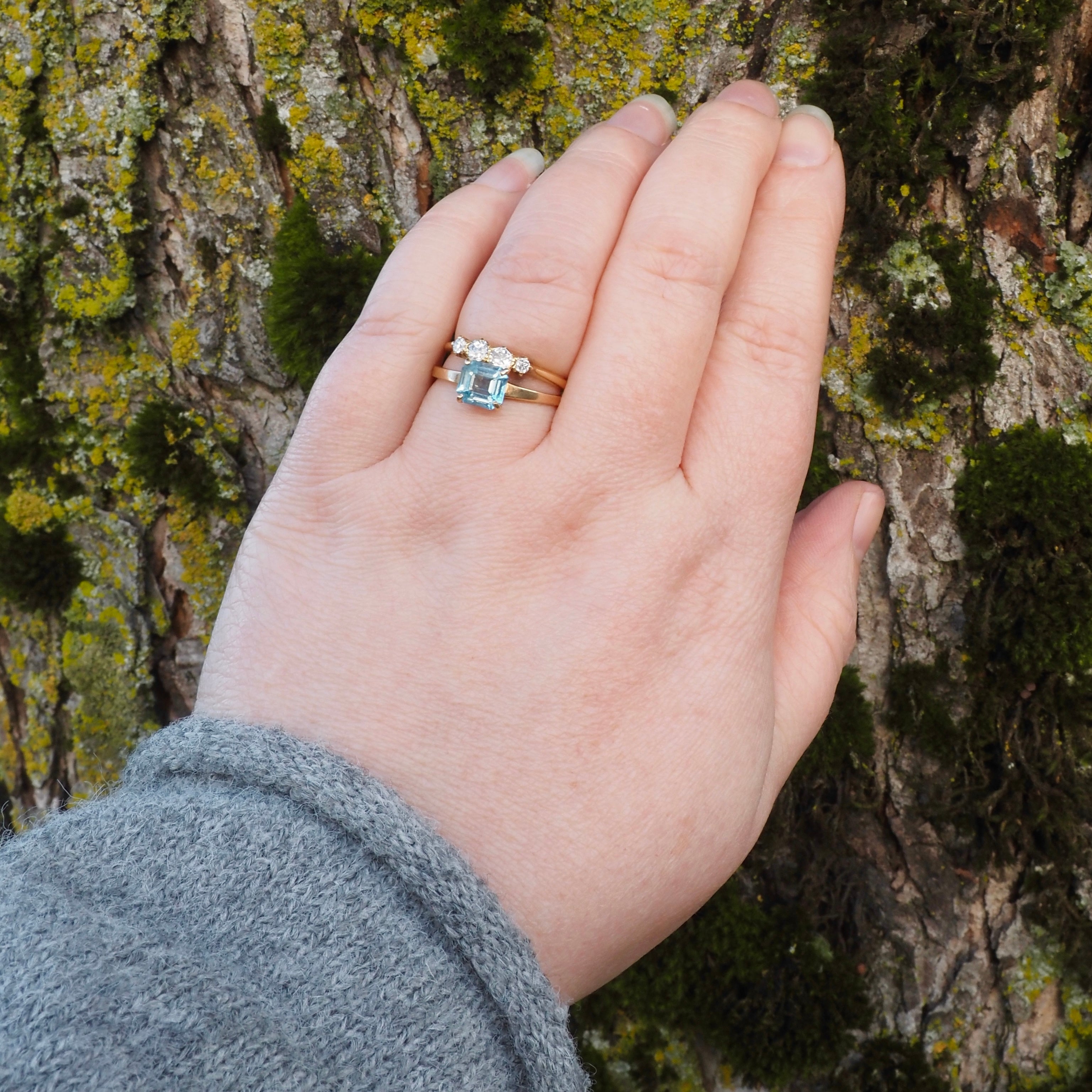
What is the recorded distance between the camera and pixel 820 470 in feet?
6.10

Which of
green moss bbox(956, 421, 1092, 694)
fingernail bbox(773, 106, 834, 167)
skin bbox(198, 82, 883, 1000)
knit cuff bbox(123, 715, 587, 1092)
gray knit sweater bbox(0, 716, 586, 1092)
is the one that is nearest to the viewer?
gray knit sweater bbox(0, 716, 586, 1092)

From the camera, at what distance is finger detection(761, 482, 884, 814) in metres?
1.52

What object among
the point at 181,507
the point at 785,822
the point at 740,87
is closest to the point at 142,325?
the point at 181,507

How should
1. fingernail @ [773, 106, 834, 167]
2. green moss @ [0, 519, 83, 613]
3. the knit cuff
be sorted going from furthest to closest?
green moss @ [0, 519, 83, 613] → fingernail @ [773, 106, 834, 167] → the knit cuff

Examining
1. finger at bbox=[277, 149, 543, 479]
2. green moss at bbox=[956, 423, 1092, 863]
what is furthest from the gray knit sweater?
green moss at bbox=[956, 423, 1092, 863]

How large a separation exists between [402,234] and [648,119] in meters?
0.62

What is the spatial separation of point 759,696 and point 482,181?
1170 millimetres

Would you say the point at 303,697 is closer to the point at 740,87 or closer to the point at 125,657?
the point at 125,657

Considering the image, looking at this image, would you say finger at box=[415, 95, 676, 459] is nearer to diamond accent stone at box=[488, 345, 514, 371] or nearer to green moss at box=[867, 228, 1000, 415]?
diamond accent stone at box=[488, 345, 514, 371]

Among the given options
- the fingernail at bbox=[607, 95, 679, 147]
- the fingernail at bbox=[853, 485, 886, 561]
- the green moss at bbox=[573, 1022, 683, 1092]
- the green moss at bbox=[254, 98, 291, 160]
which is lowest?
the green moss at bbox=[573, 1022, 683, 1092]

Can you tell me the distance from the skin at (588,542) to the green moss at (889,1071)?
914 millimetres

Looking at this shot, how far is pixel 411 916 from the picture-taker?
118 cm

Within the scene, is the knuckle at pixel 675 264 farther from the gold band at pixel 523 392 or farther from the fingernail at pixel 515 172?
the fingernail at pixel 515 172

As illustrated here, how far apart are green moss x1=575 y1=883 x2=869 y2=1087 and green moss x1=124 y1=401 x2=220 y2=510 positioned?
165 cm
